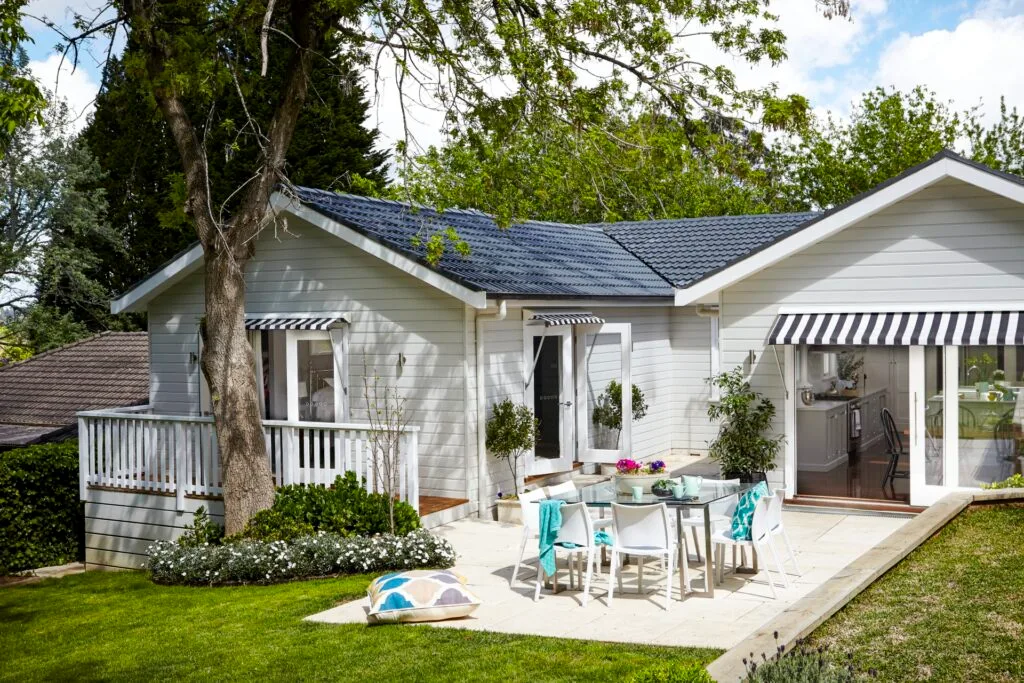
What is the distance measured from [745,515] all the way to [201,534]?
303 inches

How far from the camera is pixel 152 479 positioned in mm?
16188

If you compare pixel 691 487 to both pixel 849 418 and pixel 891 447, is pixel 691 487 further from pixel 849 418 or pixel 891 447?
pixel 849 418

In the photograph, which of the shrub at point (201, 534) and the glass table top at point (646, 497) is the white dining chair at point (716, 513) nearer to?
the glass table top at point (646, 497)

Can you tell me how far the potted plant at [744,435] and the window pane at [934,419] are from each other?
2.06 meters

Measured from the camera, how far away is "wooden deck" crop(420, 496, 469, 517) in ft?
48.2

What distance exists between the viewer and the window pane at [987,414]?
13.9 meters

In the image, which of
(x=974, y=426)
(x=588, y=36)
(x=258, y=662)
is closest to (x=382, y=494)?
(x=258, y=662)

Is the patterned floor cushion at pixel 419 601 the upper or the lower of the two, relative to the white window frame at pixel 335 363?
lower

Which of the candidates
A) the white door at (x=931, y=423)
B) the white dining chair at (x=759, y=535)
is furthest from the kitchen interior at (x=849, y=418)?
the white dining chair at (x=759, y=535)

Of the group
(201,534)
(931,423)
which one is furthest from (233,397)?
(931,423)

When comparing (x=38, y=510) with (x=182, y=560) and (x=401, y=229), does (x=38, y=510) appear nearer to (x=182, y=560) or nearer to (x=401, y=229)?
(x=182, y=560)

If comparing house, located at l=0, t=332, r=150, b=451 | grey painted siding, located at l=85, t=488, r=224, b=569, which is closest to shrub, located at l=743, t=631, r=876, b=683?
grey painted siding, located at l=85, t=488, r=224, b=569

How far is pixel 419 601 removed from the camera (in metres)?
9.91

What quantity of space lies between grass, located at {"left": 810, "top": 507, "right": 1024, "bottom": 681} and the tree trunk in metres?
8.24
